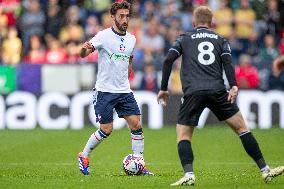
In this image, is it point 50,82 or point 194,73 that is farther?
point 50,82

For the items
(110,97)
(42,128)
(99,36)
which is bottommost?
(42,128)

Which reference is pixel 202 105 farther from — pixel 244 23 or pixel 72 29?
pixel 72 29

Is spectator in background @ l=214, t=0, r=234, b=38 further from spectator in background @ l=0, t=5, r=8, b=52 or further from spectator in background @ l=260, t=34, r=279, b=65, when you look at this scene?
spectator in background @ l=0, t=5, r=8, b=52

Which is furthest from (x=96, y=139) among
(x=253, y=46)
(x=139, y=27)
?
(x=139, y=27)

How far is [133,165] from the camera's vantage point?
1292 cm

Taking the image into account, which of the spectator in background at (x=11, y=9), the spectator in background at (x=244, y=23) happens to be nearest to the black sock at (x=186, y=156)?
the spectator in background at (x=244, y=23)

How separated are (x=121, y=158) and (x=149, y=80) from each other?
21.7ft

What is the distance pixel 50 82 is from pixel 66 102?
2.59 feet

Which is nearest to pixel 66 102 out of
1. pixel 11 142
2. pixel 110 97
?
pixel 11 142

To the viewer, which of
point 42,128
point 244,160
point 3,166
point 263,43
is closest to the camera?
point 3,166

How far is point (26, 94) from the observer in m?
22.6

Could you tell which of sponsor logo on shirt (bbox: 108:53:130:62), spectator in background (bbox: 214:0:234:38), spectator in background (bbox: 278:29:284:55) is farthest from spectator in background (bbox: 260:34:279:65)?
sponsor logo on shirt (bbox: 108:53:130:62)

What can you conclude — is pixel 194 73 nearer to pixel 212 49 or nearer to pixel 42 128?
pixel 212 49

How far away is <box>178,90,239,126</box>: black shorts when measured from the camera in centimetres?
1123
